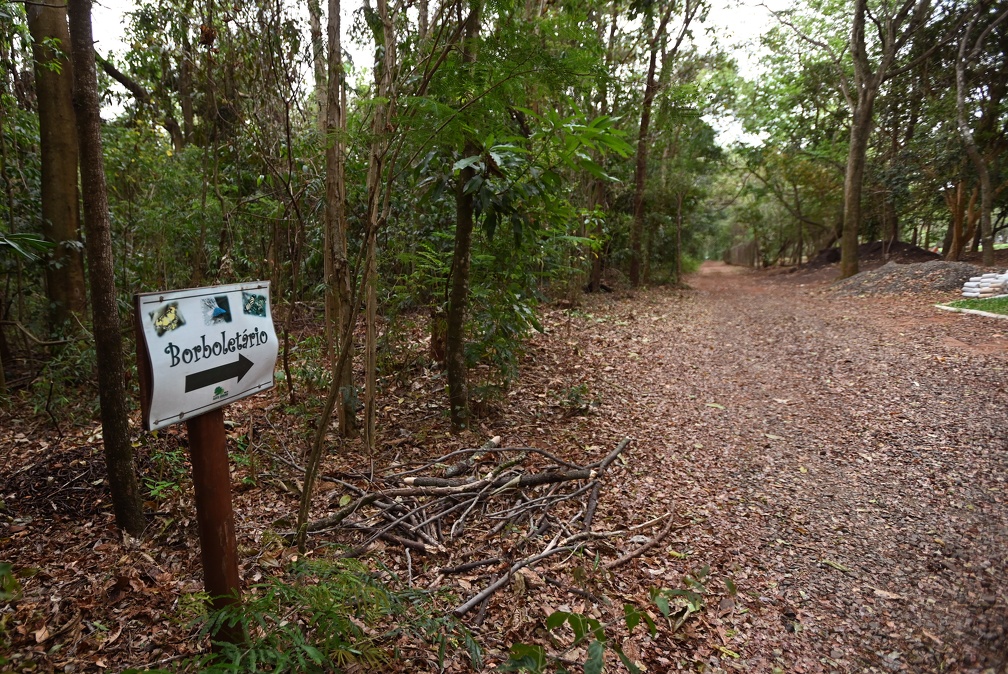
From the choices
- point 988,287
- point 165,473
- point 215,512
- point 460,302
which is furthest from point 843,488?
point 988,287

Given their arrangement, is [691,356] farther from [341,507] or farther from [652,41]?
[652,41]

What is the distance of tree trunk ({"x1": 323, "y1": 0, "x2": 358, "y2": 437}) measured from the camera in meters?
3.74

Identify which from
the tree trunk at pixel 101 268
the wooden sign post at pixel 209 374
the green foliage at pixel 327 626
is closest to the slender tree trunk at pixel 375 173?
the wooden sign post at pixel 209 374

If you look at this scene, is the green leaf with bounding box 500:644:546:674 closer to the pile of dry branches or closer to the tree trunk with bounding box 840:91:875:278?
the pile of dry branches

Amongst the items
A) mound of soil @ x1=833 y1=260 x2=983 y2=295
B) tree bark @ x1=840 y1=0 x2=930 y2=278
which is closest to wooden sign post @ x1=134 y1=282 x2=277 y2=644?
mound of soil @ x1=833 y1=260 x2=983 y2=295

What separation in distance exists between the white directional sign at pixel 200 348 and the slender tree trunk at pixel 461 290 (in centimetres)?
238

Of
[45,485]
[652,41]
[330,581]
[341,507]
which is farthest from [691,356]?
[652,41]

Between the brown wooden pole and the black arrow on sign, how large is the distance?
13 centimetres

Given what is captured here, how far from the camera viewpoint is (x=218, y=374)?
1721mm

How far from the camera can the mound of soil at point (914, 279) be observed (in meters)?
12.0

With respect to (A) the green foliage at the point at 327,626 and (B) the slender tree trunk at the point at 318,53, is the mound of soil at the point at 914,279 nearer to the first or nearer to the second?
(B) the slender tree trunk at the point at 318,53

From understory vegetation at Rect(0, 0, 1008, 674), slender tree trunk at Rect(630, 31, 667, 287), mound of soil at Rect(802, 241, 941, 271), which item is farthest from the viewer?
mound of soil at Rect(802, 241, 941, 271)

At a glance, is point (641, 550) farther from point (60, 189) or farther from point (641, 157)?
point (641, 157)

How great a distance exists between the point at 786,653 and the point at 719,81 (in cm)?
1843
